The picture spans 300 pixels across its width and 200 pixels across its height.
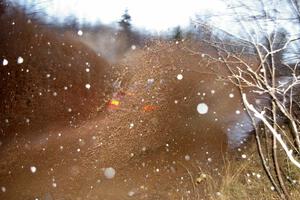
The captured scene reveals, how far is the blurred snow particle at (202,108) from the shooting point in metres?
8.52

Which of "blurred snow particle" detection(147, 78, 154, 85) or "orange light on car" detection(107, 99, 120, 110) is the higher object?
"blurred snow particle" detection(147, 78, 154, 85)

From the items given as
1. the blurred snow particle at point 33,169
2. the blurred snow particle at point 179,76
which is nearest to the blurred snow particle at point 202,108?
the blurred snow particle at point 179,76


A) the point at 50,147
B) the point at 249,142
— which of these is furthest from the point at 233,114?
the point at 50,147

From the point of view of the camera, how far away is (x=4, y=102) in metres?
8.75

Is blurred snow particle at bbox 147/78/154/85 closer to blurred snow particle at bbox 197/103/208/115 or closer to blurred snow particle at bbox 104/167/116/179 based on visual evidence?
blurred snow particle at bbox 197/103/208/115

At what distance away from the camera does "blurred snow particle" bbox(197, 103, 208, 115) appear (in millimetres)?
8516

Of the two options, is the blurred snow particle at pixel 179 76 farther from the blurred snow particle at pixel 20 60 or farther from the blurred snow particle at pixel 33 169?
the blurred snow particle at pixel 20 60

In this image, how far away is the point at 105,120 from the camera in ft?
28.1

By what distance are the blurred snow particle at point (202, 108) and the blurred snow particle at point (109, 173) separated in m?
2.81

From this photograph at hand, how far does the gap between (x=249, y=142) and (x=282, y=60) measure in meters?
2.33

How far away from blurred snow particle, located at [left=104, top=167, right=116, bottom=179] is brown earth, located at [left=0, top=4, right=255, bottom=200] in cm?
11

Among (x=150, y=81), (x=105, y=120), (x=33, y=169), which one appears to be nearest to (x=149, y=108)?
(x=150, y=81)

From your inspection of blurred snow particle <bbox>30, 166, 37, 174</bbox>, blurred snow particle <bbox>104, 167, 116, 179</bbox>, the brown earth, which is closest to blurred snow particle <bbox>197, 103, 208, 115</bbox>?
the brown earth

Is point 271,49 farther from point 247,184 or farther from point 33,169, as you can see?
point 33,169
